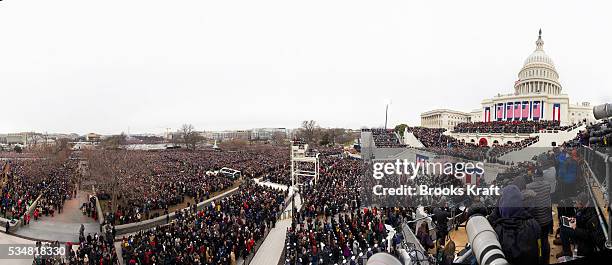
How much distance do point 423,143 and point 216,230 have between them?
27.2 metres

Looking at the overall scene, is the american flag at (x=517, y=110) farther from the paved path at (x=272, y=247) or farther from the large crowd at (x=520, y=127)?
the paved path at (x=272, y=247)

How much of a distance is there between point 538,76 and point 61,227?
76473 mm

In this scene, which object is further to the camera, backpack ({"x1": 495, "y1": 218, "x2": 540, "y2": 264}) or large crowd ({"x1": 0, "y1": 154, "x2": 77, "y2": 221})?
large crowd ({"x1": 0, "y1": 154, "x2": 77, "y2": 221})

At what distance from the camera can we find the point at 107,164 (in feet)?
83.7

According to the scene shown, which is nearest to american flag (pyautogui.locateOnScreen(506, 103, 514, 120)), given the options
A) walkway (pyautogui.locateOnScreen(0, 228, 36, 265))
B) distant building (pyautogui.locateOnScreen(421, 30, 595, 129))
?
distant building (pyautogui.locateOnScreen(421, 30, 595, 129))

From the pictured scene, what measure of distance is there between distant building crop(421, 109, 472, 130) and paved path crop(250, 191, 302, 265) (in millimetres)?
70065

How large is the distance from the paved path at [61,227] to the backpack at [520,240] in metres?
19.3

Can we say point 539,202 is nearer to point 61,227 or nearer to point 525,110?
point 61,227

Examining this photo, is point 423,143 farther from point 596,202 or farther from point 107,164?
point 596,202

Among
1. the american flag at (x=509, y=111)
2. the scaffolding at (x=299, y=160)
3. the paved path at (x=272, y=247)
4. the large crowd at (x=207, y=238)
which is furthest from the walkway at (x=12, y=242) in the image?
the american flag at (x=509, y=111)

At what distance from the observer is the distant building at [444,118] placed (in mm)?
80438

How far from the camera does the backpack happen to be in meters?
2.80

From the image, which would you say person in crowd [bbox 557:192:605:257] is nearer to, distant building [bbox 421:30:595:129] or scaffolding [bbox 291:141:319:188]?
scaffolding [bbox 291:141:319:188]

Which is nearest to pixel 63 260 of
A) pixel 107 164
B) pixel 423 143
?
pixel 107 164
